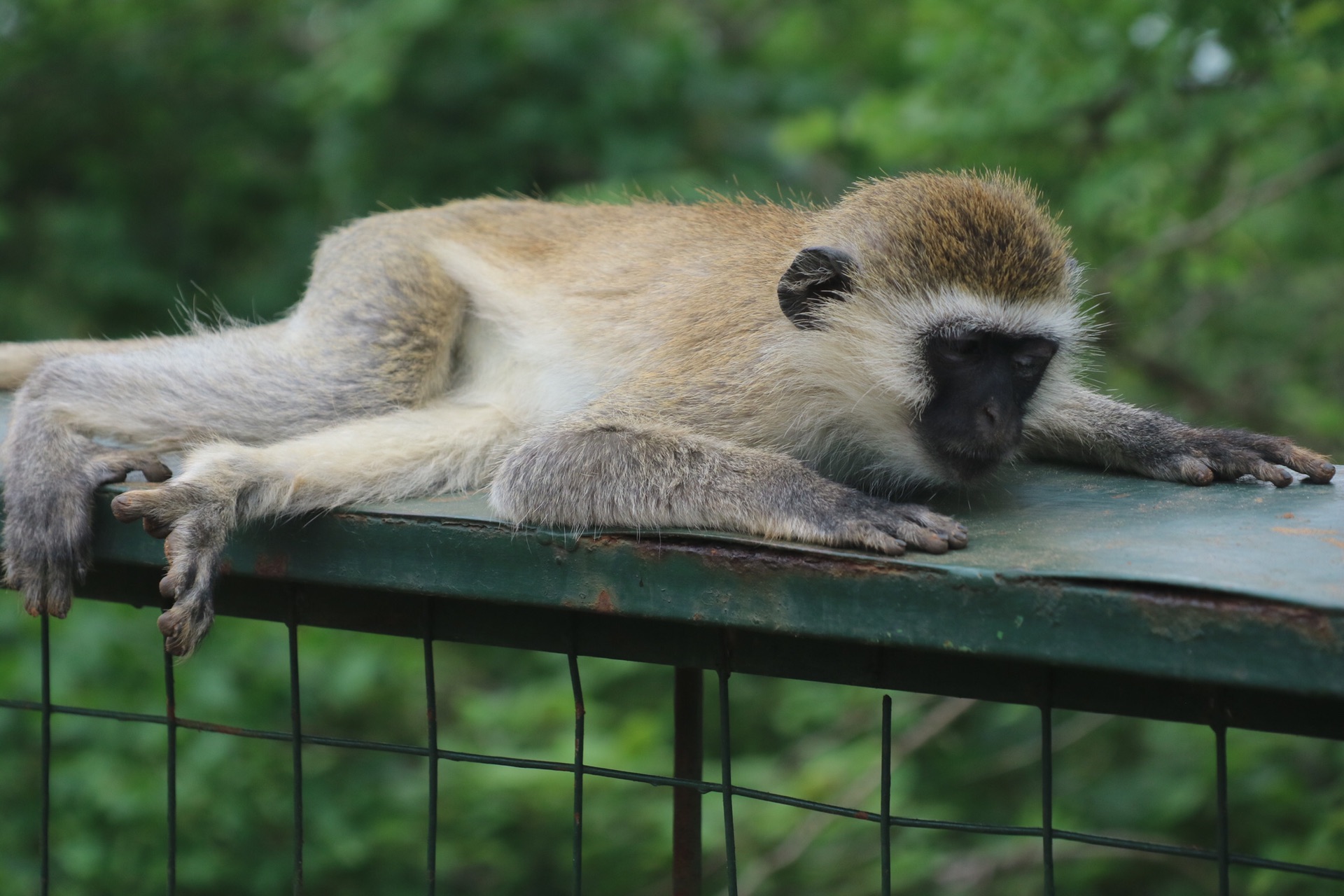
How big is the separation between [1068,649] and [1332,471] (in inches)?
53.2

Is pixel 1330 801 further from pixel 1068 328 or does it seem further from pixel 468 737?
pixel 468 737

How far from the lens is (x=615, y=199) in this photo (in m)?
5.95

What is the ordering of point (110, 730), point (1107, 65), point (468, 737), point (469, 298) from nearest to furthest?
point (469, 298)
point (1107, 65)
point (110, 730)
point (468, 737)

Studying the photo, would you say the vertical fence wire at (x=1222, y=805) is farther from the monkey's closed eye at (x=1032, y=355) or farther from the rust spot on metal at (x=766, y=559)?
the monkey's closed eye at (x=1032, y=355)

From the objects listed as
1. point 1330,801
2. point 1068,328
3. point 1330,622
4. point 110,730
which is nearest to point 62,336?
point 110,730

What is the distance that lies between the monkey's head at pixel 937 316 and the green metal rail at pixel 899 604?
13.3 inches

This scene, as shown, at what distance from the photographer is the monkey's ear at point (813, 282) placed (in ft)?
9.82

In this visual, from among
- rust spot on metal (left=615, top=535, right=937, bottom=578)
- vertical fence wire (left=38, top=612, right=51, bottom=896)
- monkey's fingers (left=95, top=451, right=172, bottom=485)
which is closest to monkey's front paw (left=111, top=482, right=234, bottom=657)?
monkey's fingers (left=95, top=451, right=172, bottom=485)

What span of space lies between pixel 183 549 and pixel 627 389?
119 centimetres

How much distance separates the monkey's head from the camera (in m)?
2.82

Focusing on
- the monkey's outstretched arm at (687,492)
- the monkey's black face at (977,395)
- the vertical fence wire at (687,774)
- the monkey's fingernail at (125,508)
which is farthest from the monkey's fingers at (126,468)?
the monkey's black face at (977,395)

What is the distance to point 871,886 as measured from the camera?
543 centimetres

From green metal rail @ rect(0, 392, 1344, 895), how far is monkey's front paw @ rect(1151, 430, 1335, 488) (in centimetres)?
12

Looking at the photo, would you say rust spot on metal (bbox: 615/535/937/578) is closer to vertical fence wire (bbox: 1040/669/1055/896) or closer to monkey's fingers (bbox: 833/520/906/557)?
monkey's fingers (bbox: 833/520/906/557)
